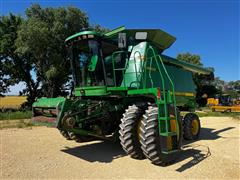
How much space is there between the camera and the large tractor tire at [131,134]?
217 inches

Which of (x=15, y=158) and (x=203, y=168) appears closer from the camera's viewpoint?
(x=203, y=168)

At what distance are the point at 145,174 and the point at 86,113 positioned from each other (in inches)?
99.1

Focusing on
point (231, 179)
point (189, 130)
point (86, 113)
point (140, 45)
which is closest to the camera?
point (231, 179)

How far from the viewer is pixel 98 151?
6.58 meters

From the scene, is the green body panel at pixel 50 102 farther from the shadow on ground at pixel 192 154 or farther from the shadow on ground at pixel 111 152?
the shadow on ground at pixel 192 154

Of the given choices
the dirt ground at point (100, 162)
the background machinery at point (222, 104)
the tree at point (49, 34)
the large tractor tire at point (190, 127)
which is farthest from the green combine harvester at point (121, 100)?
the background machinery at point (222, 104)

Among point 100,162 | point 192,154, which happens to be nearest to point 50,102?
point 100,162

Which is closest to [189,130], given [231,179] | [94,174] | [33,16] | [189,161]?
[189,161]

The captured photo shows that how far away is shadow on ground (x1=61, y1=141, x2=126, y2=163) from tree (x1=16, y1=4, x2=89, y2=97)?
45.6 feet

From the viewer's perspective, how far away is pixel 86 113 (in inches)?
250

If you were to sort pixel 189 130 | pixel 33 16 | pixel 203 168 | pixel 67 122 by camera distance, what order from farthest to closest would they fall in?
pixel 33 16 → pixel 189 130 → pixel 67 122 → pixel 203 168

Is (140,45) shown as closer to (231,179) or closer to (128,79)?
(128,79)

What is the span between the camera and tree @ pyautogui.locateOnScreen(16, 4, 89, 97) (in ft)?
68.3

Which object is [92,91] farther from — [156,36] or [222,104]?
[222,104]
